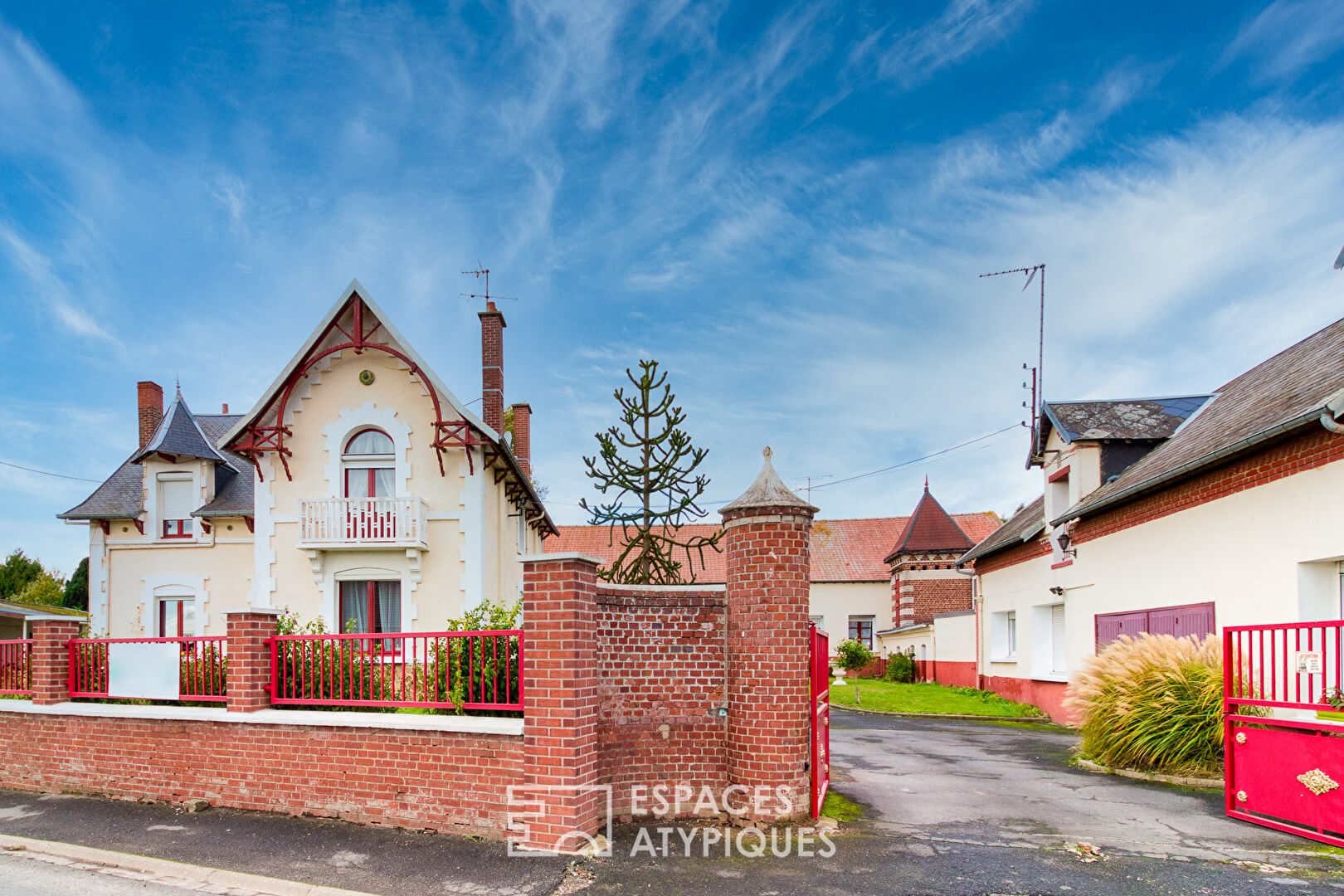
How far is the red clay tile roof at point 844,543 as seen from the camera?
35750 millimetres

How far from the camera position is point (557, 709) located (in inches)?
269

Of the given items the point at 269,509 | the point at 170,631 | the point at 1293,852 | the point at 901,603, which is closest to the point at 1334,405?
the point at 1293,852

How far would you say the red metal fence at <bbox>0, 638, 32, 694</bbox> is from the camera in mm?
10211

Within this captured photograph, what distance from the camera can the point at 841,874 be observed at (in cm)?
636

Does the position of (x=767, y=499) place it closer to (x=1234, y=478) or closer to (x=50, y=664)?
(x=1234, y=478)

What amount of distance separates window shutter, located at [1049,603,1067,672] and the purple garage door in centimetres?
293

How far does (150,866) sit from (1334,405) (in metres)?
11.6

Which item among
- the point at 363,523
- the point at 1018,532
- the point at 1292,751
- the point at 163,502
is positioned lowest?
the point at 1292,751

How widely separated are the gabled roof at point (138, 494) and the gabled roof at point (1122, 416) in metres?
16.4

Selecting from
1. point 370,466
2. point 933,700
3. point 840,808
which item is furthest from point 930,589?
point 840,808

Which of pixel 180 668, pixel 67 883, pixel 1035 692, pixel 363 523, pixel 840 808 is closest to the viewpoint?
pixel 67 883

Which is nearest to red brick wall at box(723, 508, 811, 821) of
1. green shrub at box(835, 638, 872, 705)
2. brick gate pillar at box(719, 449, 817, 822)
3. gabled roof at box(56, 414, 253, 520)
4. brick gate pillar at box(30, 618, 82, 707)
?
brick gate pillar at box(719, 449, 817, 822)

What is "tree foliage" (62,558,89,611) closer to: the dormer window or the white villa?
the dormer window

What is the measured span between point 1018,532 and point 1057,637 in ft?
7.92
